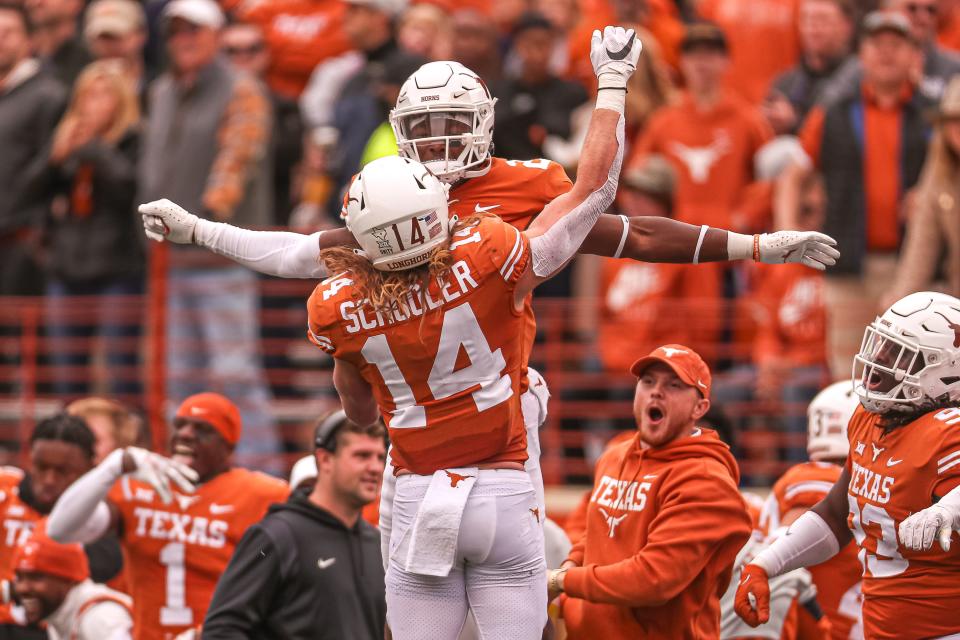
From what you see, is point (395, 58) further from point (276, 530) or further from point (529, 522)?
point (529, 522)

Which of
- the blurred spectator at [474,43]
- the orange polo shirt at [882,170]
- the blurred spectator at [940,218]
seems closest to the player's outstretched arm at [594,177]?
the blurred spectator at [940,218]

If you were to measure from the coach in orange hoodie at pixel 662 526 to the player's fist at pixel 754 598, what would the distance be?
0.19 metres

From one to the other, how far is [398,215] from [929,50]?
678 cm

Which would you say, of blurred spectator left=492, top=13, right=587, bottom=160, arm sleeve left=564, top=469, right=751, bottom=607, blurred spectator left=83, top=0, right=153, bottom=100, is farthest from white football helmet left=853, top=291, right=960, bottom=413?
blurred spectator left=83, top=0, right=153, bottom=100

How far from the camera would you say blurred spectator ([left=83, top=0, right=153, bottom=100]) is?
13.5 meters

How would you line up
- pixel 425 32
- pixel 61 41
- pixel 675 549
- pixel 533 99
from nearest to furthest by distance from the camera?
1. pixel 675 549
2. pixel 533 99
3. pixel 425 32
4. pixel 61 41

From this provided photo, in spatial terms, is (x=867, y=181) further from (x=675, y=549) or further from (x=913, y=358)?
(x=675, y=549)

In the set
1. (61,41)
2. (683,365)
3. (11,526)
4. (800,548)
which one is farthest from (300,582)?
(61,41)

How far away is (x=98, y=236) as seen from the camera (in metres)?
12.9

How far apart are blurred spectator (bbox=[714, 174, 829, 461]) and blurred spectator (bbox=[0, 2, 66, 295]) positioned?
5.20 m

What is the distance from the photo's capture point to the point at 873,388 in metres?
6.73

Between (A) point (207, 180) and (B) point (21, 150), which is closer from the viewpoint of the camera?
(A) point (207, 180)

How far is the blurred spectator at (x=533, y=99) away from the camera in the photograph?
12.1 m

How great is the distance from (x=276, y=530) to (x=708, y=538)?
1831 mm
